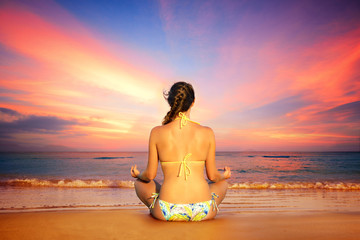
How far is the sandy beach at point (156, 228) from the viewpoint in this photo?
8.71 ft

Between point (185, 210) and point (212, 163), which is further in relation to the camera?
point (212, 163)

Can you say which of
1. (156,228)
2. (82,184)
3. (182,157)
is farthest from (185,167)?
(82,184)

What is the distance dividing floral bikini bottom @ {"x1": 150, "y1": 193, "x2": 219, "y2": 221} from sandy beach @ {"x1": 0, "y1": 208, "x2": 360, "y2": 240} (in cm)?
7

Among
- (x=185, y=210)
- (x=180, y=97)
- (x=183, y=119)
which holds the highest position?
(x=180, y=97)

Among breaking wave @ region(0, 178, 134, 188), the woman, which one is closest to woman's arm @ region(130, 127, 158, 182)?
the woman

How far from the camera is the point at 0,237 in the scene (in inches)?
104

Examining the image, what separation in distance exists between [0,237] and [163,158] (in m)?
2.01

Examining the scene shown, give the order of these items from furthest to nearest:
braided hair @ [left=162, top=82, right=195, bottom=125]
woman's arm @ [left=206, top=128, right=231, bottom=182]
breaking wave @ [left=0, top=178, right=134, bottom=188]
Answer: breaking wave @ [left=0, top=178, right=134, bottom=188]
woman's arm @ [left=206, top=128, right=231, bottom=182]
braided hair @ [left=162, top=82, right=195, bottom=125]

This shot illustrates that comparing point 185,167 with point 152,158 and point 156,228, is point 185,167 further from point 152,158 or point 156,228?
point 156,228

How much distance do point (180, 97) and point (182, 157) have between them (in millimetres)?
745

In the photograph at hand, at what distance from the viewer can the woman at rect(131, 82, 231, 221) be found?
9.50ft

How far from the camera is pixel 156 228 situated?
283cm

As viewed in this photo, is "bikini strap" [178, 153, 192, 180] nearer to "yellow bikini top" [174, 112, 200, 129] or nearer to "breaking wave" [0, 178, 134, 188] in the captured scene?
"yellow bikini top" [174, 112, 200, 129]

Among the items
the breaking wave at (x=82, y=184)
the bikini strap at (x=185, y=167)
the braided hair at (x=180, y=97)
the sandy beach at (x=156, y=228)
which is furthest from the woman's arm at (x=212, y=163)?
the breaking wave at (x=82, y=184)
